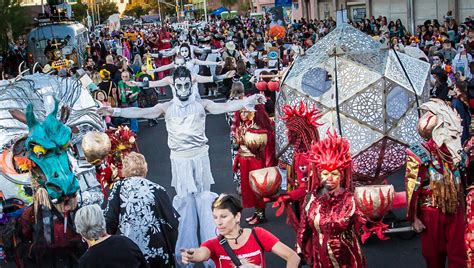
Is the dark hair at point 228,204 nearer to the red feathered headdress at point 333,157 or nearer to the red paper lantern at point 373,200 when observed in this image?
the red feathered headdress at point 333,157

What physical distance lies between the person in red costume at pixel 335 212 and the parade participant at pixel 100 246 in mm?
1495

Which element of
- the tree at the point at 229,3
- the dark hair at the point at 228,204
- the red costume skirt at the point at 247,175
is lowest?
the red costume skirt at the point at 247,175

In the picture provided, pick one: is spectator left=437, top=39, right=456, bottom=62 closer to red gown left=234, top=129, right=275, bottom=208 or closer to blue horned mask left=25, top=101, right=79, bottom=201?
red gown left=234, top=129, right=275, bottom=208

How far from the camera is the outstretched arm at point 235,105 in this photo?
8.48 m

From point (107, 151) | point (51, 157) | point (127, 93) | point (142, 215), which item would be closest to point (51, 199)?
point (51, 157)

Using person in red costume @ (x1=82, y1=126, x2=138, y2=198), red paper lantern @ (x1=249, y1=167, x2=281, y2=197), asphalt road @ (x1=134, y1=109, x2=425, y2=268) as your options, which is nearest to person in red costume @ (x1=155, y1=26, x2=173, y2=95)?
asphalt road @ (x1=134, y1=109, x2=425, y2=268)

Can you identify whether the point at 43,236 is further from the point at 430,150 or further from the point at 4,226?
the point at 430,150

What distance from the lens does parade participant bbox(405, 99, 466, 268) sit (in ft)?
23.1

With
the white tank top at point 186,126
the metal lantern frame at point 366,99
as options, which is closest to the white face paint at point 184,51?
the metal lantern frame at point 366,99

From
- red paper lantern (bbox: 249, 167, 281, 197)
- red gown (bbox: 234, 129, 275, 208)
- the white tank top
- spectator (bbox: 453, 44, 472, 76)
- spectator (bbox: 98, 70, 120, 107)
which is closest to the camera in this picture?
red paper lantern (bbox: 249, 167, 281, 197)

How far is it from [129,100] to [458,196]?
1271cm

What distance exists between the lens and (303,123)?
25.4 feet

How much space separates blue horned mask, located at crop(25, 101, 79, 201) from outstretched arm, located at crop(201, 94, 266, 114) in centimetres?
189

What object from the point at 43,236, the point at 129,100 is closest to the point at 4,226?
the point at 43,236
